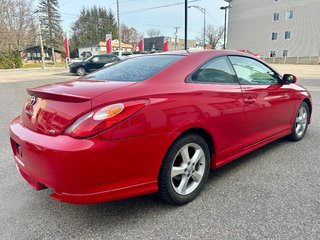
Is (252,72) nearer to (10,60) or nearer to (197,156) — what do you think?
(197,156)

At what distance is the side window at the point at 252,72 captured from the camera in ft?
10.2

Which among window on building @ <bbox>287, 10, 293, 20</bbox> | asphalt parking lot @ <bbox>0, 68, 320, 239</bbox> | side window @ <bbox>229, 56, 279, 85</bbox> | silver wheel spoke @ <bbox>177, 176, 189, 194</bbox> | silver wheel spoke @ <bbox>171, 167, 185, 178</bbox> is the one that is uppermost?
window on building @ <bbox>287, 10, 293, 20</bbox>

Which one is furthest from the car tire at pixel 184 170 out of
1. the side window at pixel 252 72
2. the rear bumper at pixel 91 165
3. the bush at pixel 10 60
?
the bush at pixel 10 60

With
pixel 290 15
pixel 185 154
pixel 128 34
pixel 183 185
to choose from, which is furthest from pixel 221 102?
pixel 128 34

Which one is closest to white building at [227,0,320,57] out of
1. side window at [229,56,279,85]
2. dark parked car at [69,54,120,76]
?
dark parked car at [69,54,120,76]

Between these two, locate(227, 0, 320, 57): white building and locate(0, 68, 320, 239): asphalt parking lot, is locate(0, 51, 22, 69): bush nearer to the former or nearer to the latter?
locate(0, 68, 320, 239): asphalt parking lot

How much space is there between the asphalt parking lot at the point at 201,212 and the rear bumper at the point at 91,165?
356mm

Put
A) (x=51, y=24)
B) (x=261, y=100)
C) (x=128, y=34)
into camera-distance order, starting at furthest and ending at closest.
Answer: (x=128, y=34)
(x=51, y=24)
(x=261, y=100)

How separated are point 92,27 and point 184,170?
85.6 m

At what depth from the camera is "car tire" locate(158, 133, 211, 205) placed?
7.55 feet

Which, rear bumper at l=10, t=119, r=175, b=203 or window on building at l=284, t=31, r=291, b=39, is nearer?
rear bumper at l=10, t=119, r=175, b=203

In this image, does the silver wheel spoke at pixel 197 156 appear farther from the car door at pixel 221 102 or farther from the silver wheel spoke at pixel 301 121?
the silver wheel spoke at pixel 301 121

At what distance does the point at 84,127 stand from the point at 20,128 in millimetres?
890

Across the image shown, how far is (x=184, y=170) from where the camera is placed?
2471 millimetres
